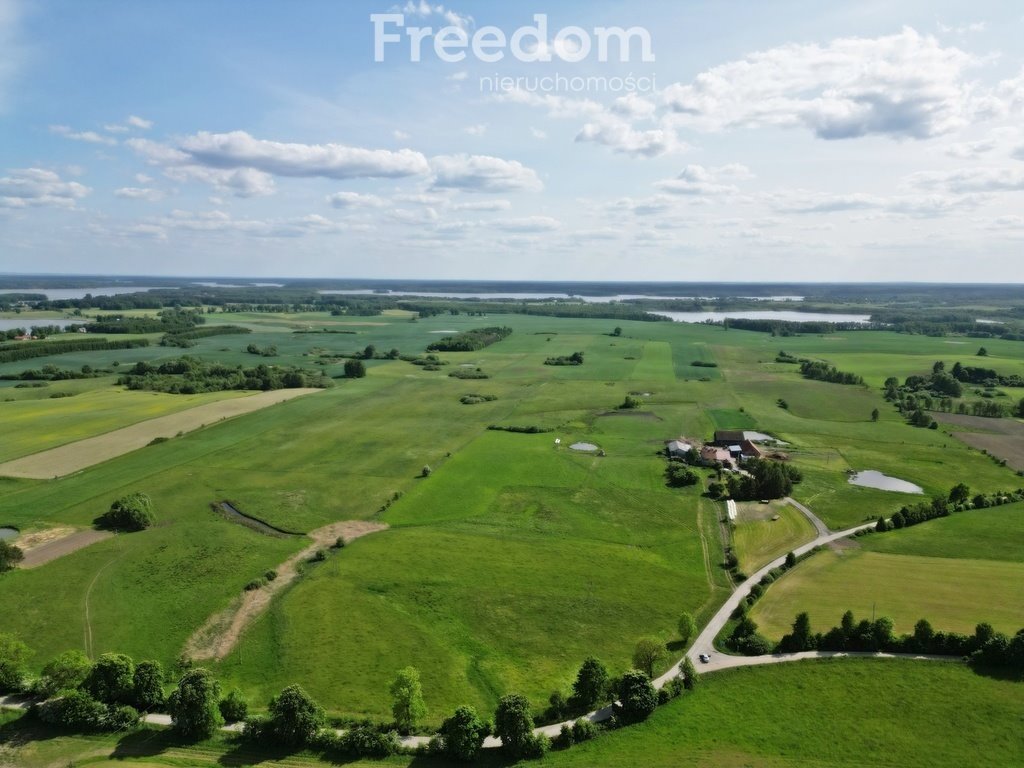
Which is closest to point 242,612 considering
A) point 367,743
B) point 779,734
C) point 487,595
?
point 367,743

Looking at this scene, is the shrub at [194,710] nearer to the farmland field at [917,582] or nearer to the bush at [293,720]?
the bush at [293,720]

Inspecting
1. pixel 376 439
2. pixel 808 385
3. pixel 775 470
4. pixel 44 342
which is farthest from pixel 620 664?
pixel 44 342

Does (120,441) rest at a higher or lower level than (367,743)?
higher

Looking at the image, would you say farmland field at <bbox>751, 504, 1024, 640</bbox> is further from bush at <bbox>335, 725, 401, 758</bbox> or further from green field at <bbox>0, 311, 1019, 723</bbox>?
bush at <bbox>335, 725, 401, 758</bbox>

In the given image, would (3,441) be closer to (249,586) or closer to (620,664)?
(249,586)

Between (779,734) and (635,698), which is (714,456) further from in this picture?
(635,698)

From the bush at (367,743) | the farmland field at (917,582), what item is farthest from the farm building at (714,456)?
the bush at (367,743)

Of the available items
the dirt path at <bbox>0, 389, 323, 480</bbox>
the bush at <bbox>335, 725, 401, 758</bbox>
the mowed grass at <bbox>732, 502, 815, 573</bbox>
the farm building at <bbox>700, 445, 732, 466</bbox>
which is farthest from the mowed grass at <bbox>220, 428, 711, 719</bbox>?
the dirt path at <bbox>0, 389, 323, 480</bbox>
